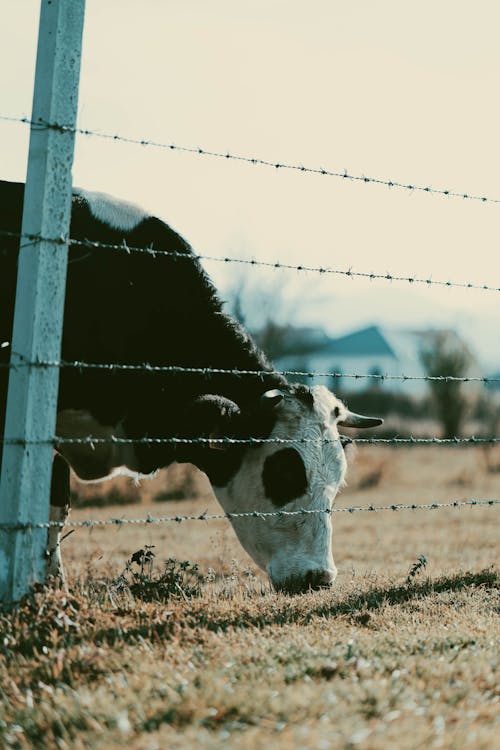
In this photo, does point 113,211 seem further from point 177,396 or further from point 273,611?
point 273,611

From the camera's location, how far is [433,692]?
3.15m

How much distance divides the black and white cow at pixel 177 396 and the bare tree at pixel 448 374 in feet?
115

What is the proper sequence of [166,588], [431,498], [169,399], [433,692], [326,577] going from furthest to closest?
[431,498] → [169,399] → [326,577] → [166,588] → [433,692]

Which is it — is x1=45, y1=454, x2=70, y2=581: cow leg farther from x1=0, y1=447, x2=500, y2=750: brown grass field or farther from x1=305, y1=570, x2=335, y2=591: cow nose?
x1=305, y1=570, x2=335, y2=591: cow nose

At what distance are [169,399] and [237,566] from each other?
1.40m

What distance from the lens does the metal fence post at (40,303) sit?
3.99 m

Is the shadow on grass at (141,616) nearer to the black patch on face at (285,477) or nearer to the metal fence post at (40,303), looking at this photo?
the metal fence post at (40,303)

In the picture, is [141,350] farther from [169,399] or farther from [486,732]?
[486,732]

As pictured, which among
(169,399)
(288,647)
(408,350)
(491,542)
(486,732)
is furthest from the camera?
(408,350)

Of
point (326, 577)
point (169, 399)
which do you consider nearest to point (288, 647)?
point (326, 577)

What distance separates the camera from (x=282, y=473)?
19.3 feet

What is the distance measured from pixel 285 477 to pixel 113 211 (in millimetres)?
2055

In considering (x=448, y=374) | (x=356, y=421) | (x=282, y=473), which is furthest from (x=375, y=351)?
(x=282, y=473)

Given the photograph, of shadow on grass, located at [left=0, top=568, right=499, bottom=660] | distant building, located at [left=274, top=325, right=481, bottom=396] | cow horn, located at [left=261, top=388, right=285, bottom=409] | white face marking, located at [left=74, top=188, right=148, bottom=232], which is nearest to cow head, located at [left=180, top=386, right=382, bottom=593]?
cow horn, located at [left=261, top=388, right=285, bottom=409]
